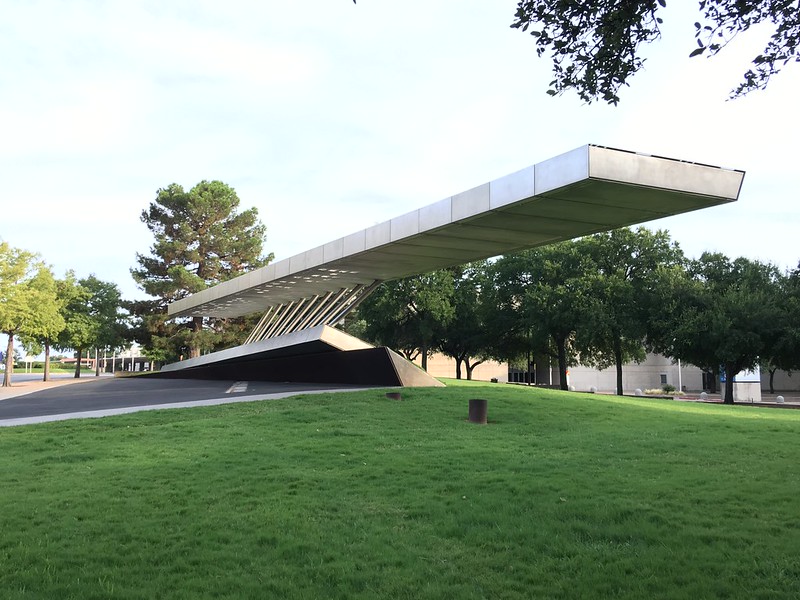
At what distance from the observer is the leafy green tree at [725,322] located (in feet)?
101

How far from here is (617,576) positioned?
14.0 ft

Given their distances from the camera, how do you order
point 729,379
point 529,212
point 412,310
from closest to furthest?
point 529,212, point 729,379, point 412,310

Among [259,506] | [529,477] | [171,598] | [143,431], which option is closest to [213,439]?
[143,431]

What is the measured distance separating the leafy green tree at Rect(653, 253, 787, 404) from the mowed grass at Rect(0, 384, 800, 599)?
21685 mm

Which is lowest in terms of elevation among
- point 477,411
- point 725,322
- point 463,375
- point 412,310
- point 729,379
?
point 463,375

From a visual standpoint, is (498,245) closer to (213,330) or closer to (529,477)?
(529,477)

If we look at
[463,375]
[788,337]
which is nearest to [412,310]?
[788,337]

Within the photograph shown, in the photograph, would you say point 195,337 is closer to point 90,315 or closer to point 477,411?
point 90,315

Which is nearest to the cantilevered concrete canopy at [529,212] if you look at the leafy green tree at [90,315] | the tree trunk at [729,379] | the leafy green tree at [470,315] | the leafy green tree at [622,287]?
the leafy green tree at [622,287]

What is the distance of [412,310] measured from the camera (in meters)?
43.3

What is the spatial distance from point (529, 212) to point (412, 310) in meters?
29.6

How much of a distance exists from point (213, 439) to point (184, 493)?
375 centimetres

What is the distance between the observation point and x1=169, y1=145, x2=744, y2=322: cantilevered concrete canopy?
11.3 metres

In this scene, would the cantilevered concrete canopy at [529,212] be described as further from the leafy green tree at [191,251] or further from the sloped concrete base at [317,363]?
the leafy green tree at [191,251]
